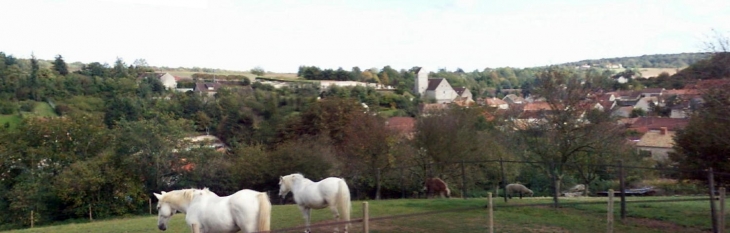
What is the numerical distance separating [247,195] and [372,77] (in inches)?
3798

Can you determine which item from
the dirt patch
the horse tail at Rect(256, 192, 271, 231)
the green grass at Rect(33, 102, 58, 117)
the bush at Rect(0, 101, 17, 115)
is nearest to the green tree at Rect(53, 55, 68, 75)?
the green grass at Rect(33, 102, 58, 117)

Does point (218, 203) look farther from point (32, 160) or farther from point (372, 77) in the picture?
point (372, 77)

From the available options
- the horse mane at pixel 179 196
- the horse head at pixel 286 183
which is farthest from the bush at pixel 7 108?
the horse mane at pixel 179 196

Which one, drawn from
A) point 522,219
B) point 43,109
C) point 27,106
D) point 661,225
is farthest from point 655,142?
point 27,106

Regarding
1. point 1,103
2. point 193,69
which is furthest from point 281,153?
point 193,69

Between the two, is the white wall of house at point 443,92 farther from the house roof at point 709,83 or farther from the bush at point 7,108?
the house roof at point 709,83

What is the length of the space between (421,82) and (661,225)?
86814 millimetres

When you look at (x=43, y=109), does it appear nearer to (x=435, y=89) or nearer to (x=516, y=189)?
(x=516, y=189)

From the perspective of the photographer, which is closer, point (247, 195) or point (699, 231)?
point (247, 195)

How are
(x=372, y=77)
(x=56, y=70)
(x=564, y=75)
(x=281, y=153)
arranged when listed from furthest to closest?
(x=372, y=77), (x=56, y=70), (x=281, y=153), (x=564, y=75)

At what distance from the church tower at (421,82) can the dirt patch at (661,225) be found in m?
83.0

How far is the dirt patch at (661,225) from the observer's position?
412 inches

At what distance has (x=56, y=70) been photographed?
8038 centimetres

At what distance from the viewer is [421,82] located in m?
97.2
